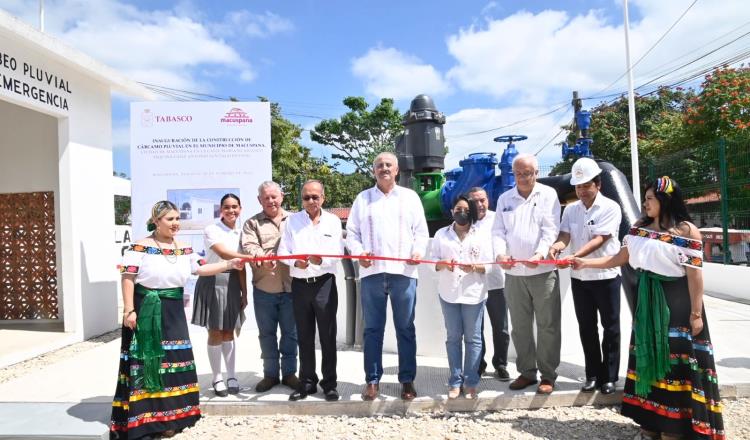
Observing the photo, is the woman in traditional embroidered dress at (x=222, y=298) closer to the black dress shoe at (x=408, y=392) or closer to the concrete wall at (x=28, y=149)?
the black dress shoe at (x=408, y=392)

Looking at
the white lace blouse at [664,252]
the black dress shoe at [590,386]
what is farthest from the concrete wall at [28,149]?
the white lace blouse at [664,252]

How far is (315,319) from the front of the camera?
3967 mm

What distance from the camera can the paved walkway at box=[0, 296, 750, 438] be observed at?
382cm

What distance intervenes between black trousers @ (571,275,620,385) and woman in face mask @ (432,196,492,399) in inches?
27.5

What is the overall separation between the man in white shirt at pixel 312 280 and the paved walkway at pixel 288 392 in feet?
0.79

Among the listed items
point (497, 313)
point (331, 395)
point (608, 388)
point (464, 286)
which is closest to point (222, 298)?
point (331, 395)

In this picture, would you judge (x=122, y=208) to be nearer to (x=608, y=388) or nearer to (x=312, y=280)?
(x=312, y=280)

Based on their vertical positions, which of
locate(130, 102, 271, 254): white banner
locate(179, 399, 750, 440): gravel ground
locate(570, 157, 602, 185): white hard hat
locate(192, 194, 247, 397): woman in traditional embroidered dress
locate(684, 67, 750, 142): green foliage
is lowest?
locate(179, 399, 750, 440): gravel ground

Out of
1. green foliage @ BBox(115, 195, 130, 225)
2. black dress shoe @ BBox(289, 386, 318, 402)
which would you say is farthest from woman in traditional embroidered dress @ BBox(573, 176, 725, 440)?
green foliage @ BBox(115, 195, 130, 225)

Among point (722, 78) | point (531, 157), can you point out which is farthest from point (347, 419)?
point (722, 78)

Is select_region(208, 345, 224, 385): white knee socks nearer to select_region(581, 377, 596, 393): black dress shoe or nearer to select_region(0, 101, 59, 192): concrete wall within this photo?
select_region(581, 377, 596, 393): black dress shoe

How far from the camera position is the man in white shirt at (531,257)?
376 centimetres

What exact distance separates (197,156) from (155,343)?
3.73 metres

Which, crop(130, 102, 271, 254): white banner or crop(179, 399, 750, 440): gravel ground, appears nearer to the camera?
crop(179, 399, 750, 440): gravel ground
